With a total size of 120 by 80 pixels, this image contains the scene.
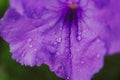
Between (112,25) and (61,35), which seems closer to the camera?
(112,25)

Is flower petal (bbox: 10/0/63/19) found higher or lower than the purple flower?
higher

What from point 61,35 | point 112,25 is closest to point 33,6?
point 61,35

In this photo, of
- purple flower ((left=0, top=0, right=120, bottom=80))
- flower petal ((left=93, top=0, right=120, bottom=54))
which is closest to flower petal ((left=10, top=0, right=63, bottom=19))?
purple flower ((left=0, top=0, right=120, bottom=80))

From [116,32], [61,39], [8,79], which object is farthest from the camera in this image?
[8,79]

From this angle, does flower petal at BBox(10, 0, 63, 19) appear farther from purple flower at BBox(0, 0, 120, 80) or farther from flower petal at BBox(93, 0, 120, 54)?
flower petal at BBox(93, 0, 120, 54)

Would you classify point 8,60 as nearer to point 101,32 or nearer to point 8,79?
point 8,79

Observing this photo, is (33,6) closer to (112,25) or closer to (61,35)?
(61,35)

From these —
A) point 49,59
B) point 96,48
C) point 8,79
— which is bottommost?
point 8,79

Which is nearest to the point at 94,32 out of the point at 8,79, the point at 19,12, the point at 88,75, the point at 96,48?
the point at 96,48

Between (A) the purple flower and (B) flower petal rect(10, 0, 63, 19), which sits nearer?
(B) flower petal rect(10, 0, 63, 19)
